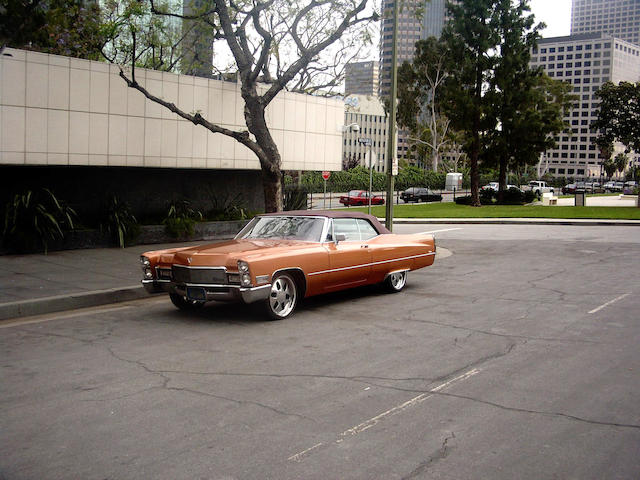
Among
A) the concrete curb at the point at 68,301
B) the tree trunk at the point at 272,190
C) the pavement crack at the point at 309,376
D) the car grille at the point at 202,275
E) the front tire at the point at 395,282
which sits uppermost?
the tree trunk at the point at 272,190

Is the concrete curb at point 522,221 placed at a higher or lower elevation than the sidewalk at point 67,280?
higher

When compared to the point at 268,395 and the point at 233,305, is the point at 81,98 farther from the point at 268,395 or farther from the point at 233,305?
the point at 268,395

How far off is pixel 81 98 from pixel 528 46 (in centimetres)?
3655

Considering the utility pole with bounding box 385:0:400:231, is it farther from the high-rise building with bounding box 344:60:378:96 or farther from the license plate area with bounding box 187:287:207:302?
the high-rise building with bounding box 344:60:378:96

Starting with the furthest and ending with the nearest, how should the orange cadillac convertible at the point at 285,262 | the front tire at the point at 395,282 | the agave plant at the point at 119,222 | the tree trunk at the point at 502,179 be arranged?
the tree trunk at the point at 502,179 → the agave plant at the point at 119,222 → the front tire at the point at 395,282 → the orange cadillac convertible at the point at 285,262

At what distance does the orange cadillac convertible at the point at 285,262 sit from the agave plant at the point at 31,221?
596 centimetres

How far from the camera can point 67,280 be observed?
11.4 metres

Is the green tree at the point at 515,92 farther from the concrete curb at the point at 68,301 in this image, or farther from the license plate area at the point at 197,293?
the license plate area at the point at 197,293

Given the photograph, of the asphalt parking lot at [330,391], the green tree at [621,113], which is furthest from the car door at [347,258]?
the green tree at [621,113]

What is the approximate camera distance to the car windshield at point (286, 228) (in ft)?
32.4

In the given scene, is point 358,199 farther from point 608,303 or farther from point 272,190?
point 608,303

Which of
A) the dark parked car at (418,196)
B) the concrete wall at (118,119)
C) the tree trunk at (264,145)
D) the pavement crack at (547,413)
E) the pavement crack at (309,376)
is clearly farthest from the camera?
the dark parked car at (418,196)

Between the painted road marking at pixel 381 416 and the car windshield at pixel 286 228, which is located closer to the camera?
the painted road marking at pixel 381 416

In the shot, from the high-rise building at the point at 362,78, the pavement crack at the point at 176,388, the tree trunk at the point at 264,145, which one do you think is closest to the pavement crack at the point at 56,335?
the pavement crack at the point at 176,388
